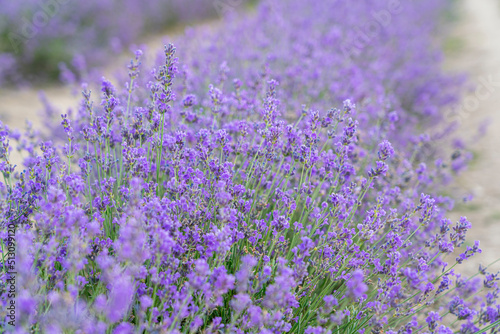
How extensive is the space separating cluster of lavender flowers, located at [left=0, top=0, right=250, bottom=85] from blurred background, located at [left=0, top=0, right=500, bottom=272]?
1cm

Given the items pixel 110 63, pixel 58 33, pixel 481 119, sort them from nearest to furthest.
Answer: pixel 481 119, pixel 58 33, pixel 110 63

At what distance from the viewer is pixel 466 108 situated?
6105 mm

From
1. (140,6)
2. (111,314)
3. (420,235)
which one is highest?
(140,6)

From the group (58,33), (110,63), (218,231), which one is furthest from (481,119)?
(58,33)

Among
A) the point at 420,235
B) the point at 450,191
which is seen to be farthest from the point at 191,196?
the point at 450,191

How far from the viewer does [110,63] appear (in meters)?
7.24

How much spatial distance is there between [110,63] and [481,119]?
631 cm

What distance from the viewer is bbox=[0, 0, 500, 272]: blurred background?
4.34 meters

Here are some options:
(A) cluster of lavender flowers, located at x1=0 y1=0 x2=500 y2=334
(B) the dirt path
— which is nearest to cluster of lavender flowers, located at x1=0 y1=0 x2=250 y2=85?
(A) cluster of lavender flowers, located at x1=0 y1=0 x2=500 y2=334

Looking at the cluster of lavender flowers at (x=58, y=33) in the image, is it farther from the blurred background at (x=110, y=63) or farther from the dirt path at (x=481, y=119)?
the dirt path at (x=481, y=119)

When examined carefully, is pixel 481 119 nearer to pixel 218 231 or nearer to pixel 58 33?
pixel 218 231

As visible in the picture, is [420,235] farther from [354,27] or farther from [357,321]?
[354,27]

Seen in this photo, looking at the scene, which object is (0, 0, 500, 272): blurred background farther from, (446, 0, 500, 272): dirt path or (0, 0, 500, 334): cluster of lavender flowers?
(0, 0, 500, 334): cluster of lavender flowers

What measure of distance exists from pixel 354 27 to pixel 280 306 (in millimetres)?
5159
